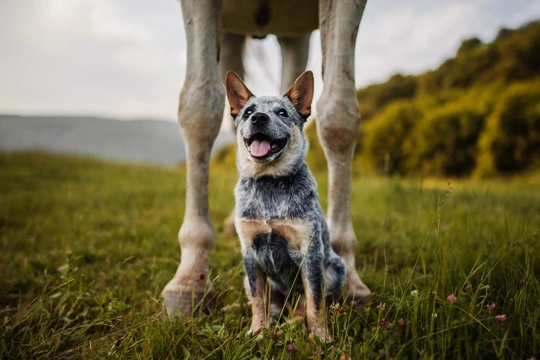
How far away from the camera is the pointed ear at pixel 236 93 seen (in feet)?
7.40

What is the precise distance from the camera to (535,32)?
2008cm

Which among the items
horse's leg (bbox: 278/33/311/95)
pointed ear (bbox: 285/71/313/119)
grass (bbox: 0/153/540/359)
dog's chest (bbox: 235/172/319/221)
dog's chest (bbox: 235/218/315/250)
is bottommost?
grass (bbox: 0/153/540/359)

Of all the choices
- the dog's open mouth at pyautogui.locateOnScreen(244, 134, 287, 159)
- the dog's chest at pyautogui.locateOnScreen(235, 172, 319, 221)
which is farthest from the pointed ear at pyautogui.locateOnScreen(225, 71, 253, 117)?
the dog's chest at pyautogui.locateOnScreen(235, 172, 319, 221)

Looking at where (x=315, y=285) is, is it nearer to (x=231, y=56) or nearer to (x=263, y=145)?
(x=263, y=145)

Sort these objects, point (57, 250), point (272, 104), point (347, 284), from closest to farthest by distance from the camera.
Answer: point (272, 104) < point (347, 284) < point (57, 250)

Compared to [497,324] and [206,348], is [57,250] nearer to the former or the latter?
[206,348]

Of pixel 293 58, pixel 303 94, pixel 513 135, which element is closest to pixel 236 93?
pixel 303 94

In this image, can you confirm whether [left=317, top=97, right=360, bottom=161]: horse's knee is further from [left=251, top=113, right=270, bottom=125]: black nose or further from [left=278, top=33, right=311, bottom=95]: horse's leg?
[left=278, top=33, right=311, bottom=95]: horse's leg

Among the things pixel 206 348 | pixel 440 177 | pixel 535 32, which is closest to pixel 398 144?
pixel 440 177

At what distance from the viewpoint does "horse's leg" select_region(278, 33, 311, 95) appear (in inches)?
162

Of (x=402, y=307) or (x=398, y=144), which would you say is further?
(x=398, y=144)

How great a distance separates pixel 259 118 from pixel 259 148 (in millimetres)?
154

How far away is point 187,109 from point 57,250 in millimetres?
2098

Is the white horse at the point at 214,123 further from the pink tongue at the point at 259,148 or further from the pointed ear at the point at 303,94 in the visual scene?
the pink tongue at the point at 259,148
